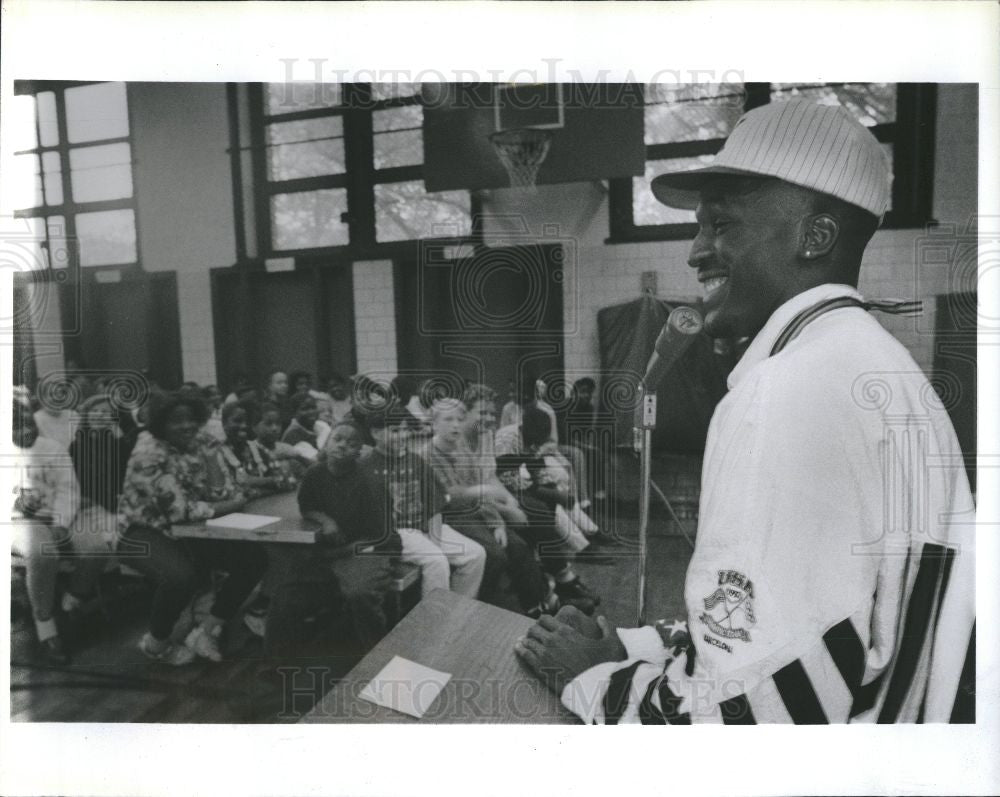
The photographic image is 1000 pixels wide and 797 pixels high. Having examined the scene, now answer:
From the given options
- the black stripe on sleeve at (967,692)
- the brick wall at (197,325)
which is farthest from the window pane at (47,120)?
the black stripe on sleeve at (967,692)

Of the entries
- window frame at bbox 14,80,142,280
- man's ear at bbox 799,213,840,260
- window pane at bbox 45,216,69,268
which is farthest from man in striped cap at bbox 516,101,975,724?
window pane at bbox 45,216,69,268

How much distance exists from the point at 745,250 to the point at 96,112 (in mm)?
2116

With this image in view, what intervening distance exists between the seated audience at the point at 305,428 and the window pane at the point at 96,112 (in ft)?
3.42

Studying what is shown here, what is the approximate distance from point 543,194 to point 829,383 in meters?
1.05

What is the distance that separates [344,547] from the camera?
2504mm

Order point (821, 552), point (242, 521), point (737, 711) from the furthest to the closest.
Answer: point (242, 521) < point (737, 711) < point (821, 552)

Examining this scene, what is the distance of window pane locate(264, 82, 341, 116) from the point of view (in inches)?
97.4

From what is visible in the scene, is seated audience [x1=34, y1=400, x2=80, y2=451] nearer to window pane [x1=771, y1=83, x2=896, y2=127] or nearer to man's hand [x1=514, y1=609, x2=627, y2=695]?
man's hand [x1=514, y1=609, x2=627, y2=695]

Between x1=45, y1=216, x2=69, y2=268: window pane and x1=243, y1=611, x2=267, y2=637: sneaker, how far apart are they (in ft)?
4.23

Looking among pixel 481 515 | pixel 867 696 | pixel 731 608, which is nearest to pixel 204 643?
pixel 481 515

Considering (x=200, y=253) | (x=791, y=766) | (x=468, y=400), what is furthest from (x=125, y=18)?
(x=791, y=766)

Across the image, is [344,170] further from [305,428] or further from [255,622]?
[255,622]

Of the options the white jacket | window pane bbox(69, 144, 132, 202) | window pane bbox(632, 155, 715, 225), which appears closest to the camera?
the white jacket

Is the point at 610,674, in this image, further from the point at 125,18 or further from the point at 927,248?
the point at 125,18
